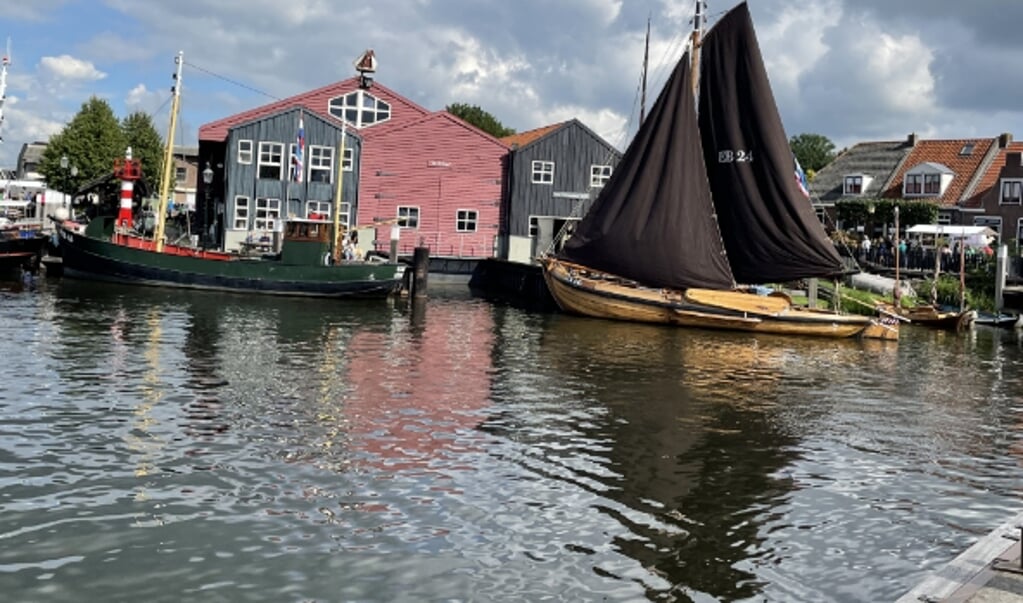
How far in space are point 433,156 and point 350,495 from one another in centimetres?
4670

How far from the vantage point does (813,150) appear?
457 ft

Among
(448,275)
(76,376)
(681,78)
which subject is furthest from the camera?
(448,275)

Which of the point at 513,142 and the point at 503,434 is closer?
the point at 503,434

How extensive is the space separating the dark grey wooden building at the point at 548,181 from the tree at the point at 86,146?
126ft

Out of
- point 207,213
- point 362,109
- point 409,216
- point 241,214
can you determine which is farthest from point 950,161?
point 207,213

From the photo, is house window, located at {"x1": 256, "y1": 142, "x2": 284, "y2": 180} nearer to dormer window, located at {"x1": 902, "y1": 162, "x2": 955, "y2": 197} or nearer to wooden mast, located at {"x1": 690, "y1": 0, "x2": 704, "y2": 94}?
wooden mast, located at {"x1": 690, "y1": 0, "x2": 704, "y2": 94}

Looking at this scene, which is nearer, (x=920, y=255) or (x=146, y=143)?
(x=920, y=255)

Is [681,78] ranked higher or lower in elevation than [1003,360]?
higher

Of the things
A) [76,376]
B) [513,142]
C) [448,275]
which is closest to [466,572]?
[76,376]

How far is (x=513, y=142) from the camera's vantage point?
62562mm

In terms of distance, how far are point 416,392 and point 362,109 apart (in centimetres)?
→ 4103

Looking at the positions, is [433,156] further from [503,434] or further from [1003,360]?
[503,434]

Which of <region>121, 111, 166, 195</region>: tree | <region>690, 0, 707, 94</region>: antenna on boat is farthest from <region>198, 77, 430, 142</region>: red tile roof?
<region>121, 111, 166, 195</region>: tree

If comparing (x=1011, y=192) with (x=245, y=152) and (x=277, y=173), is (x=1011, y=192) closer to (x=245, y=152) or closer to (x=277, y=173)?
(x=277, y=173)
